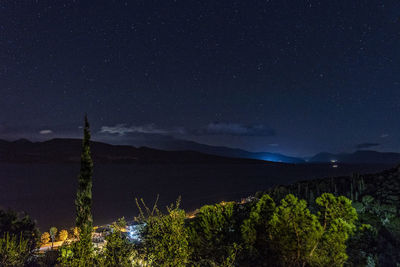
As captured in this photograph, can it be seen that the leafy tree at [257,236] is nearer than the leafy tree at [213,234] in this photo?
Yes

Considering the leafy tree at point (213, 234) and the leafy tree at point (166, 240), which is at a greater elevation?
the leafy tree at point (166, 240)

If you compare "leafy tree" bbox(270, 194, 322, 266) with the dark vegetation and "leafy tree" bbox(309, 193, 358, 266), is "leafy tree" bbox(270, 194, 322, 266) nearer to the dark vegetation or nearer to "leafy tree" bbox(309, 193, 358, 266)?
the dark vegetation

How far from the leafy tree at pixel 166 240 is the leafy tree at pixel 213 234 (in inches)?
145

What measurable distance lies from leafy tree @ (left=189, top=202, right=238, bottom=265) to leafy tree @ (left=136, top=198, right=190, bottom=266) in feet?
12.1

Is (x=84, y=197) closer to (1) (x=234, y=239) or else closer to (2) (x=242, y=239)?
(1) (x=234, y=239)

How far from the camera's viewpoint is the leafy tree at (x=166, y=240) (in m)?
7.01

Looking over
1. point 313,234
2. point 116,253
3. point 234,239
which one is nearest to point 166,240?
point 116,253

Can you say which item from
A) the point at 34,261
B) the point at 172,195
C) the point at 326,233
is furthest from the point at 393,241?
the point at 172,195

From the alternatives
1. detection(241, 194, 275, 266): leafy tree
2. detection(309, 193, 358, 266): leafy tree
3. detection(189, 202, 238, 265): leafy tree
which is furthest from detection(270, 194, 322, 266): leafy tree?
detection(189, 202, 238, 265): leafy tree

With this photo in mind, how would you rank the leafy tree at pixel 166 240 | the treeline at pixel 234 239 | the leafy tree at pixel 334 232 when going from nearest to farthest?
the leafy tree at pixel 166 240 → the treeline at pixel 234 239 → the leafy tree at pixel 334 232

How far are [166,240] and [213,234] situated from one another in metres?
5.28

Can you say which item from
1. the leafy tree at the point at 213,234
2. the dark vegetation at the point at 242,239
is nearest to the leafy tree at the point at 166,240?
the dark vegetation at the point at 242,239

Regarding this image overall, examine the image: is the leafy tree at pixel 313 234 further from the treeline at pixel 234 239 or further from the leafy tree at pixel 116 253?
the leafy tree at pixel 116 253

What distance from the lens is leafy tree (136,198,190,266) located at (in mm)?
7008
